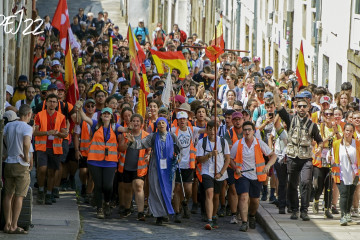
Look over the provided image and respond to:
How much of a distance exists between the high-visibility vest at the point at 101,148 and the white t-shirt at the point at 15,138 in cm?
201

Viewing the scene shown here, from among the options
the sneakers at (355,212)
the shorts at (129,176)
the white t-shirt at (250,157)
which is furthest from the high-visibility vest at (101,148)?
the sneakers at (355,212)

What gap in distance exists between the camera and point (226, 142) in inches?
631

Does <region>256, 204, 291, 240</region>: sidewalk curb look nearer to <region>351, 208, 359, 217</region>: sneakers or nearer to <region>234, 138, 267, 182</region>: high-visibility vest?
<region>234, 138, 267, 182</region>: high-visibility vest

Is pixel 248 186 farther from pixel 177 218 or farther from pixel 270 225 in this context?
pixel 177 218

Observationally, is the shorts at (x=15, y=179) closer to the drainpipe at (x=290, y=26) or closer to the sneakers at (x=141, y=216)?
the sneakers at (x=141, y=216)

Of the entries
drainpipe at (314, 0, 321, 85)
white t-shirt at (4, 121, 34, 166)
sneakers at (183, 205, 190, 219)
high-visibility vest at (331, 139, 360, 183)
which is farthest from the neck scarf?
drainpipe at (314, 0, 321, 85)

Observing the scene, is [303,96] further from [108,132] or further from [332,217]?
[108,132]

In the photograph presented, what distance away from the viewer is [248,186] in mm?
15805

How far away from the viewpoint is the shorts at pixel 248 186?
15773 millimetres

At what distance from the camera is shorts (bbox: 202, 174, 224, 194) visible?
15.9 meters

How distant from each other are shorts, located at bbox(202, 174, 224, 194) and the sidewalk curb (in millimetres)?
921

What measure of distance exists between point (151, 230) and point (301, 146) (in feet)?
9.09

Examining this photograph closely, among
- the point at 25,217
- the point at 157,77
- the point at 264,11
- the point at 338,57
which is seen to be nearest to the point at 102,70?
the point at 157,77

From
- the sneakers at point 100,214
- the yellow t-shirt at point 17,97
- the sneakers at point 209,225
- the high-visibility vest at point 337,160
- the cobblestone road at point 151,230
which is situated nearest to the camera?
the cobblestone road at point 151,230
